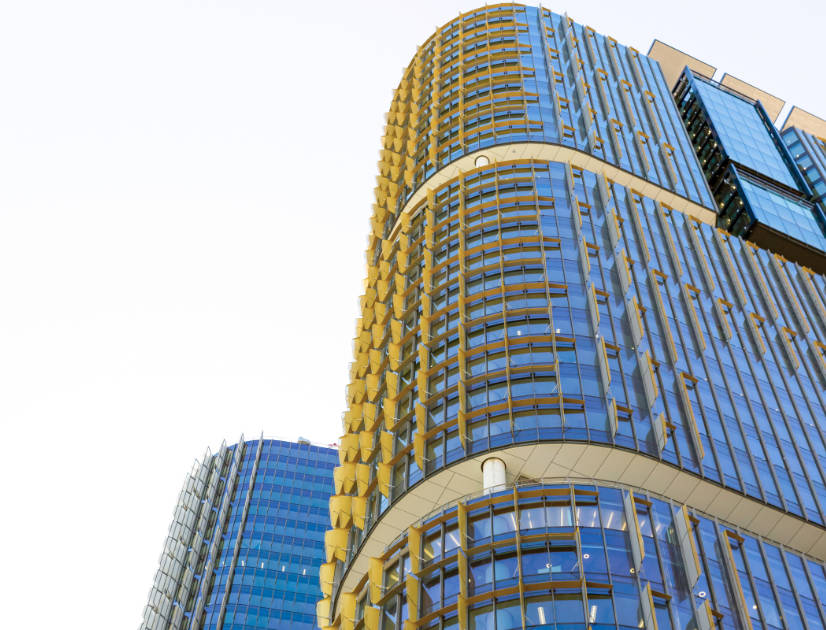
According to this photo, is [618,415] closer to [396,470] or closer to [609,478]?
[609,478]

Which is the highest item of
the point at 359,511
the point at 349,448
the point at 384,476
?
the point at 349,448

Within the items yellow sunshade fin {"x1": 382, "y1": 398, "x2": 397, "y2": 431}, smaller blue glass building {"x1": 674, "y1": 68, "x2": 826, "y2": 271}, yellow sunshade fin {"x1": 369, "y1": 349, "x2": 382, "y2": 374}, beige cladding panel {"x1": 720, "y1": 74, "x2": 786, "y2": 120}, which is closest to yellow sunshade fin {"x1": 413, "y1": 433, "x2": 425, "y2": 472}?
yellow sunshade fin {"x1": 382, "y1": 398, "x2": 397, "y2": 431}

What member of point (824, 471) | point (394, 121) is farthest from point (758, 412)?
point (394, 121)

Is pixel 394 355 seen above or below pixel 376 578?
above

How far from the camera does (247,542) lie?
139 m

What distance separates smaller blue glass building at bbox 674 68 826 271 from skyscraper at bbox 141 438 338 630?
70.2m

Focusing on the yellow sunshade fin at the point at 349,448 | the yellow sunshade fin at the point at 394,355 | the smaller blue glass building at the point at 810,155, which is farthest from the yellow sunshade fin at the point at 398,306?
the smaller blue glass building at the point at 810,155

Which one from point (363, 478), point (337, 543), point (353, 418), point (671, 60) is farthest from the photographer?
point (671, 60)

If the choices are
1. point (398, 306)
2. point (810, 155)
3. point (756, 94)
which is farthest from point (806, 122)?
point (398, 306)

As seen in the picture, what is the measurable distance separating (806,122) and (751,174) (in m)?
57.6

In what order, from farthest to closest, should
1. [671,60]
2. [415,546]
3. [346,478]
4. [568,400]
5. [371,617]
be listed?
[671,60] < [346,478] < [568,400] < [415,546] < [371,617]

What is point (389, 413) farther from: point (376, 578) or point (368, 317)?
point (368, 317)

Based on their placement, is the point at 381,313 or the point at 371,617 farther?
the point at 381,313

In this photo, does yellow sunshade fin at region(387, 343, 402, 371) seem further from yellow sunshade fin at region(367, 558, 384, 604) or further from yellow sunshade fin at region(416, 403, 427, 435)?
yellow sunshade fin at region(367, 558, 384, 604)
